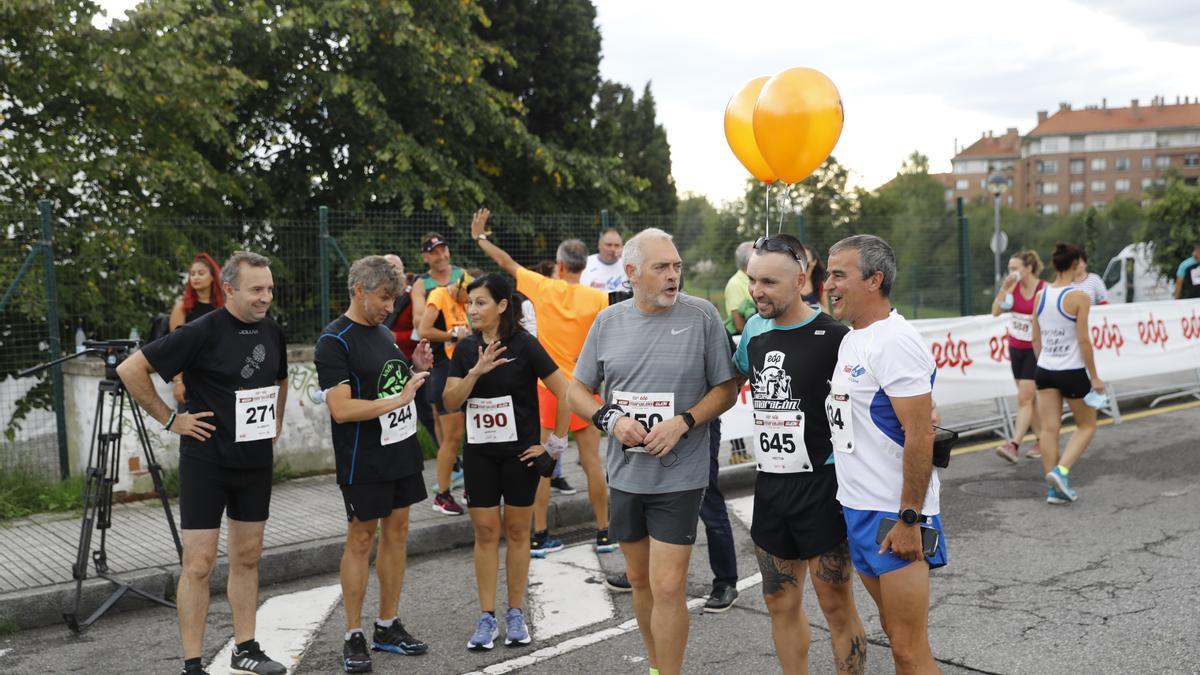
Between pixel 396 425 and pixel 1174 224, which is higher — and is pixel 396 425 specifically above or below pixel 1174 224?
below

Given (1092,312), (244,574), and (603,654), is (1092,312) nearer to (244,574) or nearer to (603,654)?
(603,654)

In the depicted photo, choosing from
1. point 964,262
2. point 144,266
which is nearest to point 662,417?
point 144,266

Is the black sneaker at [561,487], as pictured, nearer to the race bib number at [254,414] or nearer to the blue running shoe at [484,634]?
the blue running shoe at [484,634]

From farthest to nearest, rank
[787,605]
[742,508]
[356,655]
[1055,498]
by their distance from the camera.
Result: [742,508]
[1055,498]
[356,655]
[787,605]

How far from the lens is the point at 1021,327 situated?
9430 millimetres

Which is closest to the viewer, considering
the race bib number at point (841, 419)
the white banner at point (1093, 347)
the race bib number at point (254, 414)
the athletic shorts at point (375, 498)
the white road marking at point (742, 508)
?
the race bib number at point (841, 419)

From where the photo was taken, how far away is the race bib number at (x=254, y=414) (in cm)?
464

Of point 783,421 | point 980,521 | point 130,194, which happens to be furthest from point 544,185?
point 783,421

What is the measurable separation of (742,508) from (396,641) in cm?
365

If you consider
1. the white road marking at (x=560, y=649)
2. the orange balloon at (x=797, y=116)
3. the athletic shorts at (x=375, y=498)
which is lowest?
the white road marking at (x=560, y=649)

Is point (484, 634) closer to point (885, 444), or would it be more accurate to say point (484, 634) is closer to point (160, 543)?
point (885, 444)

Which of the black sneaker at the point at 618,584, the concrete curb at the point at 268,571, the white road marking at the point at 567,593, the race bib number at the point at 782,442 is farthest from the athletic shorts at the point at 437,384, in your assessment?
the race bib number at the point at 782,442

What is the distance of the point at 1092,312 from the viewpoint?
11.4m

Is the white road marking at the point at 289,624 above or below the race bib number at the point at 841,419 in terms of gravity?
below
